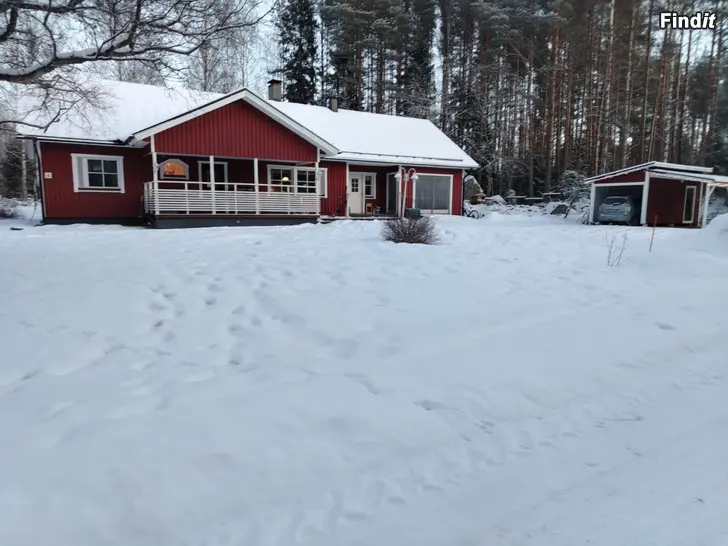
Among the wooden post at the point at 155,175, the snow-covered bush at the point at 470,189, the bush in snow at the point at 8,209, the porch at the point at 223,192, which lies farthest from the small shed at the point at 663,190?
the bush in snow at the point at 8,209

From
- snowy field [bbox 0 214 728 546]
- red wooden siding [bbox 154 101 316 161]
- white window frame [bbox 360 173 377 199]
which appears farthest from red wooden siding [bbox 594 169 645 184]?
snowy field [bbox 0 214 728 546]

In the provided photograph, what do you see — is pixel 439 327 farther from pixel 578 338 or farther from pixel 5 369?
pixel 5 369

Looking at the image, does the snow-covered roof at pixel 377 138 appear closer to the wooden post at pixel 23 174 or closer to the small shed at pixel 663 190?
the small shed at pixel 663 190

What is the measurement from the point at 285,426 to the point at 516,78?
3341cm

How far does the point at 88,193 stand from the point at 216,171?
14.3ft

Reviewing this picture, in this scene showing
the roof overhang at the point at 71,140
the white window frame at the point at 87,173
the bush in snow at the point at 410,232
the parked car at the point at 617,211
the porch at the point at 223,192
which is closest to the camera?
the bush in snow at the point at 410,232

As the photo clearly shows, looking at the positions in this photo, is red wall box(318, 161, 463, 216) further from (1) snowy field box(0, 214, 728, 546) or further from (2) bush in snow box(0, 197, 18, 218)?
(1) snowy field box(0, 214, 728, 546)

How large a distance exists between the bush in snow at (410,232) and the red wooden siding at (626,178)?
14790 mm

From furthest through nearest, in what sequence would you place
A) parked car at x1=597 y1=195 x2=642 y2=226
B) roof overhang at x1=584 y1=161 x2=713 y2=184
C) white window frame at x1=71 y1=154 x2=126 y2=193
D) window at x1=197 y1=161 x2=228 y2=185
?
parked car at x1=597 y1=195 x2=642 y2=226 < roof overhang at x1=584 y1=161 x2=713 y2=184 < window at x1=197 y1=161 x2=228 y2=185 < white window frame at x1=71 y1=154 x2=126 y2=193

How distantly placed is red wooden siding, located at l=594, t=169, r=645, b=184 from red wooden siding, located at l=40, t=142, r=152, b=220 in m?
18.7

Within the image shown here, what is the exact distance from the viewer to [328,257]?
8.20 metres

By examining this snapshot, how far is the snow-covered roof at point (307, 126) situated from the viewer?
623 inches

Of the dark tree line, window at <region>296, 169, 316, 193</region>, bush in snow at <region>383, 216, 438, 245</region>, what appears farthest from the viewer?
the dark tree line

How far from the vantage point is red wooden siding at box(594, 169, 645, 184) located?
2084 centimetres
